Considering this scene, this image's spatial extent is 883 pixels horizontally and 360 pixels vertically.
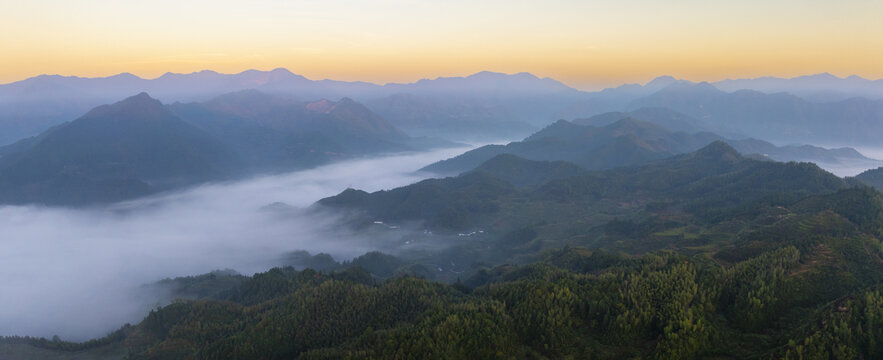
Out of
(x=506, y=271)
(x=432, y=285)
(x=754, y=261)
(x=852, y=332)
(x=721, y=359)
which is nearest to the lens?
(x=852, y=332)


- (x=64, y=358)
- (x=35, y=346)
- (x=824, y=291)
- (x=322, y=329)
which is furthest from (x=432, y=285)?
(x=35, y=346)

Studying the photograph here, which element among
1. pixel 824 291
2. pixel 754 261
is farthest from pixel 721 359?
pixel 754 261

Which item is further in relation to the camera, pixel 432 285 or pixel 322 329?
pixel 432 285

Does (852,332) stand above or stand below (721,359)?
above

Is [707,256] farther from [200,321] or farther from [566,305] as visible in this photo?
[200,321]

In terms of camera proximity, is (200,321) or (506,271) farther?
(506,271)

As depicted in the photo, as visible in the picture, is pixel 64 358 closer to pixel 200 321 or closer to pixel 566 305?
pixel 200 321

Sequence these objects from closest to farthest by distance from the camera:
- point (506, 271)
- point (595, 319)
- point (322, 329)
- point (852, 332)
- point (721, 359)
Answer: point (852, 332)
point (721, 359)
point (595, 319)
point (322, 329)
point (506, 271)

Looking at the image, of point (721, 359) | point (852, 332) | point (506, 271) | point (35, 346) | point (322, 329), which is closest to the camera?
point (852, 332)

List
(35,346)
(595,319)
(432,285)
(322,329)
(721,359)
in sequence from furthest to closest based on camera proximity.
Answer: (35,346) < (432,285) < (322,329) < (595,319) < (721,359)
